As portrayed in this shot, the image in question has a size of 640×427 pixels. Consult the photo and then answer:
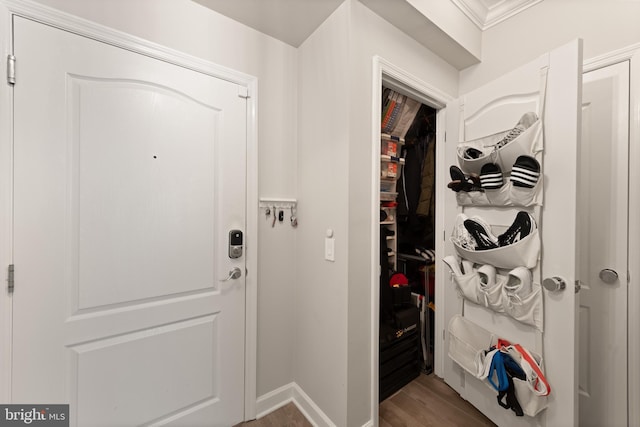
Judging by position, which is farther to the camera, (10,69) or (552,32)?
(552,32)

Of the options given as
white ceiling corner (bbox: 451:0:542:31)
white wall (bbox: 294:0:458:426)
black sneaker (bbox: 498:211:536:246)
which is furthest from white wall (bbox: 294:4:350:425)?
white ceiling corner (bbox: 451:0:542:31)

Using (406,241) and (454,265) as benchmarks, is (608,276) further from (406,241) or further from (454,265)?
(406,241)

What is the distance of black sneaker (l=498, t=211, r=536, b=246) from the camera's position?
1.23 metres

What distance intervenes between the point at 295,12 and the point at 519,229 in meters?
1.69

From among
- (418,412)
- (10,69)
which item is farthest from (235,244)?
(418,412)

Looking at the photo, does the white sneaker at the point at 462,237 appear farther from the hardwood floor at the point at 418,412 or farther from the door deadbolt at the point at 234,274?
the door deadbolt at the point at 234,274

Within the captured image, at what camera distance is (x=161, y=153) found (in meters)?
1.26

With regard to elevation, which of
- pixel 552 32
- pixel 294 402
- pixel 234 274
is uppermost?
pixel 552 32

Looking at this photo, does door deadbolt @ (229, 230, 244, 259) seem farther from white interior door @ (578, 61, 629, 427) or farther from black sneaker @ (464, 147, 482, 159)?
white interior door @ (578, 61, 629, 427)

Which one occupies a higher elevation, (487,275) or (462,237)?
(462,237)

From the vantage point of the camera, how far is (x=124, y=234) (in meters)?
1.18

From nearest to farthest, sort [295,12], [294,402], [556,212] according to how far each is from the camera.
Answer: [556,212] < [295,12] < [294,402]

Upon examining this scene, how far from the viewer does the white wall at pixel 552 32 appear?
1.32 m

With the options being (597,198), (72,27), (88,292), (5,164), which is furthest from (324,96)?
(597,198)
